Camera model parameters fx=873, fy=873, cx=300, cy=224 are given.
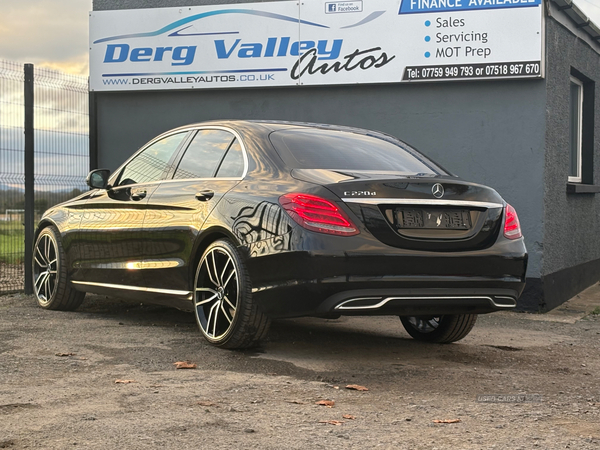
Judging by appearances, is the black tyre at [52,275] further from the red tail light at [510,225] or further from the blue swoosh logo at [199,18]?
the red tail light at [510,225]

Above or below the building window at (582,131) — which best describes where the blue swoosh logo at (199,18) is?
above

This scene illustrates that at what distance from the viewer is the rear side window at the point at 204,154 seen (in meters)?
6.33

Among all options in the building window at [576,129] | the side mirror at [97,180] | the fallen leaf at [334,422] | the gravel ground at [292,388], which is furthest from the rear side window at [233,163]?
the building window at [576,129]

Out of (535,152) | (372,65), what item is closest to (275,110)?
(372,65)

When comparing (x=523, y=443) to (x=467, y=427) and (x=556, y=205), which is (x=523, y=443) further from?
(x=556, y=205)

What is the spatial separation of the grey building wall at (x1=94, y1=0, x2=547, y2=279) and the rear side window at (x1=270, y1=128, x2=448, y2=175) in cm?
305

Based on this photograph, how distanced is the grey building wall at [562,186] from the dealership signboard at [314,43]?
0.48 metres

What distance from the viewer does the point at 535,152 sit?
364 inches

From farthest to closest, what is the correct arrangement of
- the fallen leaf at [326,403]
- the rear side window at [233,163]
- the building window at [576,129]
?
the building window at [576,129] < the rear side window at [233,163] < the fallen leaf at [326,403]

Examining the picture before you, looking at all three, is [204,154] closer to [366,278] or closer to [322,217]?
[322,217]

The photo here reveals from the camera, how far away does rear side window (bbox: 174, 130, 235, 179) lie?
249 inches

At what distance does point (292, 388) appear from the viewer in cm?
477

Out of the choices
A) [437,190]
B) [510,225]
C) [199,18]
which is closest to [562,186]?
[510,225]

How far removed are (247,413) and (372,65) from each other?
6.38 meters
